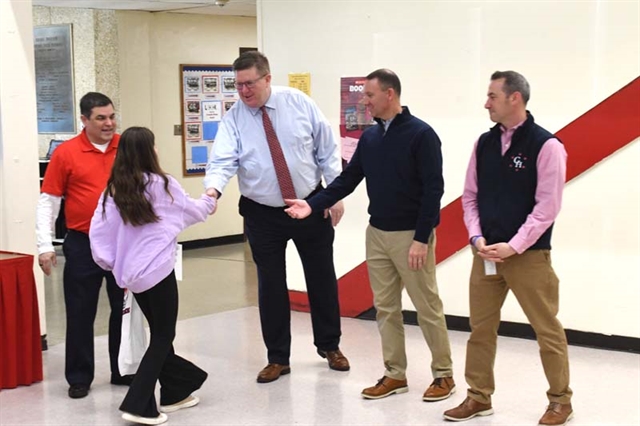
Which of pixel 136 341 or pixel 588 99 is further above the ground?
pixel 588 99

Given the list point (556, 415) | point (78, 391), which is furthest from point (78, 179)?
point (556, 415)

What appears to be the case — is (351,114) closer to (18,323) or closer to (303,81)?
(303,81)

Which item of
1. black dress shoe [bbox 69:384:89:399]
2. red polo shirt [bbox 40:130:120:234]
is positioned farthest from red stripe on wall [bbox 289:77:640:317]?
black dress shoe [bbox 69:384:89:399]

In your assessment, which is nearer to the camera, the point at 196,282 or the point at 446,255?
the point at 446,255

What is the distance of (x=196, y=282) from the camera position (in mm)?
Result: 7758

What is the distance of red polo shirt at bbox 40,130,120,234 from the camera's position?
454cm

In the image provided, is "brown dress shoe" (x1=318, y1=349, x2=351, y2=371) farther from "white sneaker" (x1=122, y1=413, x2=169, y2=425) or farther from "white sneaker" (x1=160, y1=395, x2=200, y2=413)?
"white sneaker" (x1=122, y1=413, x2=169, y2=425)

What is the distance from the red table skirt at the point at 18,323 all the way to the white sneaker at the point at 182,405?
91cm

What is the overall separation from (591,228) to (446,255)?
967 mm

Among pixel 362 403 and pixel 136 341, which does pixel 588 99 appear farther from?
pixel 136 341

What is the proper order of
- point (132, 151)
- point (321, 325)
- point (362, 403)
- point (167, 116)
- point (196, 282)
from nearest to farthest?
point (132, 151) → point (362, 403) → point (321, 325) → point (196, 282) → point (167, 116)

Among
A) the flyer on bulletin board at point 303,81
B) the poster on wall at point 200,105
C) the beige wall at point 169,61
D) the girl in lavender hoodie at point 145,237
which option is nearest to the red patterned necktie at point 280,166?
the girl in lavender hoodie at point 145,237

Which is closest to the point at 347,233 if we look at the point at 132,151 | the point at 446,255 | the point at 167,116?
the point at 446,255

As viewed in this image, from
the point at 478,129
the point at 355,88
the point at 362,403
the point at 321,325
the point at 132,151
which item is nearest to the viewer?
the point at 132,151
